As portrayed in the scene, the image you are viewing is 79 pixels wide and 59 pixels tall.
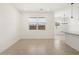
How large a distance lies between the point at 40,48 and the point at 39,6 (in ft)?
2.49

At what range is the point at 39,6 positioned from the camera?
2.19m

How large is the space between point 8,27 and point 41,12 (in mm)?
707

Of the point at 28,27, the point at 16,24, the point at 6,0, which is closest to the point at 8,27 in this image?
the point at 16,24

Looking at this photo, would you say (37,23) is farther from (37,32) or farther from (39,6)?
(39,6)

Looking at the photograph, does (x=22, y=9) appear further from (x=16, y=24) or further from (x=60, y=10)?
(x=60, y=10)

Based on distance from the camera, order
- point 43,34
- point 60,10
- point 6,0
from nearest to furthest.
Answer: point 6,0, point 60,10, point 43,34

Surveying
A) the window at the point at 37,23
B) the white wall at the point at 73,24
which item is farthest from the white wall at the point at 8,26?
the white wall at the point at 73,24

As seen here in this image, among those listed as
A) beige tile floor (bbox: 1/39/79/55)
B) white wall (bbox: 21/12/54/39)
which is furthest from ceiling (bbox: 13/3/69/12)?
beige tile floor (bbox: 1/39/79/55)

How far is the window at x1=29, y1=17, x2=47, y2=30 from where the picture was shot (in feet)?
7.81

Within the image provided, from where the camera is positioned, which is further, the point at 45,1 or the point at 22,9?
the point at 22,9

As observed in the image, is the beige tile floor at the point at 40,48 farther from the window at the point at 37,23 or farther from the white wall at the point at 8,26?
the window at the point at 37,23

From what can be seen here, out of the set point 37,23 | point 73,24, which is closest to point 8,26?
point 37,23

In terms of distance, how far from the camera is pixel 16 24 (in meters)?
2.45
